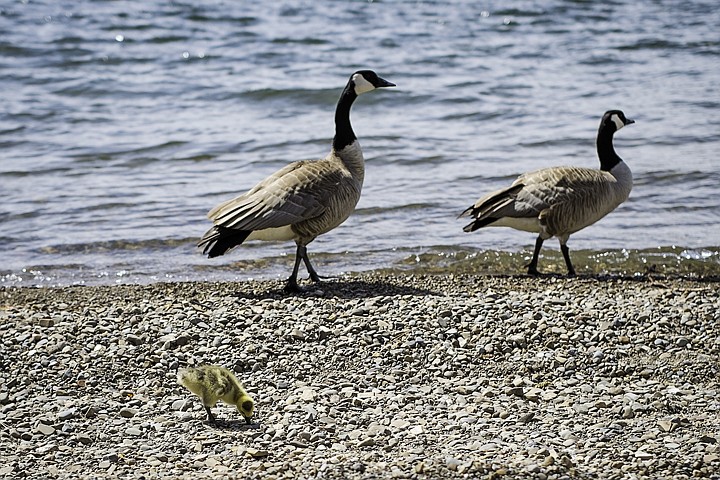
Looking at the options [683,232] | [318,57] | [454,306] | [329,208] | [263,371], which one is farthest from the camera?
[318,57]

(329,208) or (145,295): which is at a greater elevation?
(329,208)

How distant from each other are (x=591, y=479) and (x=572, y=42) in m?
18.5

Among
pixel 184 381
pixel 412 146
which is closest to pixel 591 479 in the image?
pixel 184 381

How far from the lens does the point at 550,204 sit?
30.6 feet

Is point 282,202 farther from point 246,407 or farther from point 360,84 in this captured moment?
point 246,407

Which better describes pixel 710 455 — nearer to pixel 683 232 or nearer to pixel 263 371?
pixel 263 371

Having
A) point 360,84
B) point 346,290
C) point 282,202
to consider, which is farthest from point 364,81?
point 346,290

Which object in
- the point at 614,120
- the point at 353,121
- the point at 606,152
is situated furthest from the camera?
the point at 353,121

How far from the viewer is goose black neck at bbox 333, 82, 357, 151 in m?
9.38

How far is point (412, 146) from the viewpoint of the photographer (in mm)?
14703

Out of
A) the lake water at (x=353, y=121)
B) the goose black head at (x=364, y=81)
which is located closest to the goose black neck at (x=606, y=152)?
the lake water at (x=353, y=121)

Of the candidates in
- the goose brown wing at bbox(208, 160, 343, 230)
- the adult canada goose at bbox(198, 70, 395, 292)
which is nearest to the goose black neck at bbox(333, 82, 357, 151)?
the adult canada goose at bbox(198, 70, 395, 292)

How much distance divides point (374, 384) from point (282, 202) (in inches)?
98.0

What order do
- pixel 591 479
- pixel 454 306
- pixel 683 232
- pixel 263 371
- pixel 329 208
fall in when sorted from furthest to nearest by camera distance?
pixel 683 232 < pixel 329 208 < pixel 454 306 < pixel 263 371 < pixel 591 479
